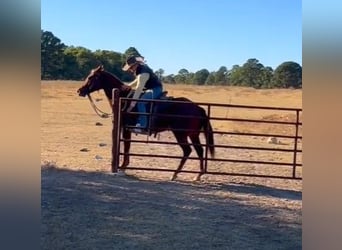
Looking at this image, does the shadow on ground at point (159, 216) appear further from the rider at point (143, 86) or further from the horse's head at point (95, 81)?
the horse's head at point (95, 81)

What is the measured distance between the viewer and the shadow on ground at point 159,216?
4.34 m

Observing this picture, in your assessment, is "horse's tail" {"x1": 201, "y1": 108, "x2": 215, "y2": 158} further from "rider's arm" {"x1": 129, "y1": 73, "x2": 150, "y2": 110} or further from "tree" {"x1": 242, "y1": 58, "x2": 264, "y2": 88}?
"tree" {"x1": 242, "y1": 58, "x2": 264, "y2": 88}

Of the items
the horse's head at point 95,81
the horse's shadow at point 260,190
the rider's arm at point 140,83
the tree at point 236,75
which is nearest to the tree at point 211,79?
the tree at point 236,75

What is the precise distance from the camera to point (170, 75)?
144 feet

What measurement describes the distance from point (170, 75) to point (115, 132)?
3677cm

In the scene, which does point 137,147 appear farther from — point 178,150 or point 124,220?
point 124,220

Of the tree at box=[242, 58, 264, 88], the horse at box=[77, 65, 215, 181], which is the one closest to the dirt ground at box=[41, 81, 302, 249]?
the horse at box=[77, 65, 215, 181]

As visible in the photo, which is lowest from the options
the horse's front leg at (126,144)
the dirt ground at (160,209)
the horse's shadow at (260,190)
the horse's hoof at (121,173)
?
the horse's shadow at (260,190)

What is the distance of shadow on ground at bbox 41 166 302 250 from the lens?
4336mm

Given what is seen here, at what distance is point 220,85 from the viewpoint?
4559 cm

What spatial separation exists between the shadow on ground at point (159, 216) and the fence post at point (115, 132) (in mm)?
472
